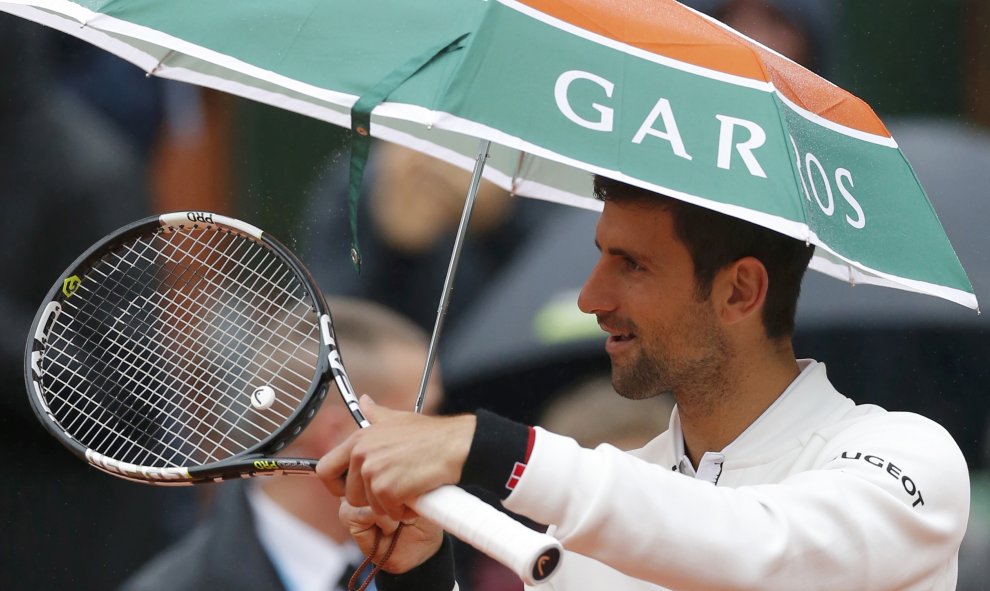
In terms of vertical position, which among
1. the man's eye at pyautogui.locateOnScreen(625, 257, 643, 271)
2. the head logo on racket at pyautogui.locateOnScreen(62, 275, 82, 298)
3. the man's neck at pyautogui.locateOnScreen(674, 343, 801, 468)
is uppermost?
the man's eye at pyautogui.locateOnScreen(625, 257, 643, 271)

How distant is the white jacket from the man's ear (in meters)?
0.36

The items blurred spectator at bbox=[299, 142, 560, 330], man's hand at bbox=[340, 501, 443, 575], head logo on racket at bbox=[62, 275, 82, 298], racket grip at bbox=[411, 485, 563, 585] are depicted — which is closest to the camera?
racket grip at bbox=[411, 485, 563, 585]

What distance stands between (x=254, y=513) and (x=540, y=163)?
56.9 inches

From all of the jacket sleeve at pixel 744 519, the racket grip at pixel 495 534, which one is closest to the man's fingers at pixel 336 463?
the racket grip at pixel 495 534

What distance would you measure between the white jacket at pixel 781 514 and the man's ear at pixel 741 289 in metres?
0.36

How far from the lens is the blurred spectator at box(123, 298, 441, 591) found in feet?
13.1

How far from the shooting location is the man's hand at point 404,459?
191 cm

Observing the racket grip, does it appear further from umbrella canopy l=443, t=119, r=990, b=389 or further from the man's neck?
umbrella canopy l=443, t=119, r=990, b=389

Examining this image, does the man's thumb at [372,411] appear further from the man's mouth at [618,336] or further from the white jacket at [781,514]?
the man's mouth at [618,336]

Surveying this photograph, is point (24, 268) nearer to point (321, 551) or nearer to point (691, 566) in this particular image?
point (321, 551)

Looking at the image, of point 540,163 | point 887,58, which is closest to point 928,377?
point 887,58

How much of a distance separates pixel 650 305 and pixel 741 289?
0.69 feet

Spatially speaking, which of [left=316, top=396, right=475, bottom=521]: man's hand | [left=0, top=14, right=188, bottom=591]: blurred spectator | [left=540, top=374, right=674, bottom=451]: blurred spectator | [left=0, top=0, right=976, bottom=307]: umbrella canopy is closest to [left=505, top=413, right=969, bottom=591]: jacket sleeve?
[left=316, top=396, right=475, bottom=521]: man's hand

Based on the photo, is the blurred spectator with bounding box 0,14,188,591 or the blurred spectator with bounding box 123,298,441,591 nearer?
the blurred spectator with bounding box 123,298,441,591
